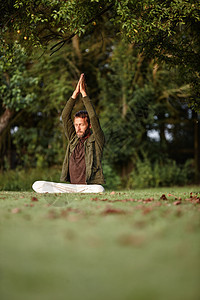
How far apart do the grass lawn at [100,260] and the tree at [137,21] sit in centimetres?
349

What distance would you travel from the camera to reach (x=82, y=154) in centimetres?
636

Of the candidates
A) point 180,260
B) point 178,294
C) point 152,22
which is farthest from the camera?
point 152,22

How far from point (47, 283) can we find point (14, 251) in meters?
0.46

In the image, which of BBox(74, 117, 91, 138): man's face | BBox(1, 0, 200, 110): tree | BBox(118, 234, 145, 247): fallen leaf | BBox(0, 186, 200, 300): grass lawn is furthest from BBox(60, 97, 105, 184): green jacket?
BBox(118, 234, 145, 247): fallen leaf

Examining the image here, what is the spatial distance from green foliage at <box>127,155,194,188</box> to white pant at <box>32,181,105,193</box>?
18.6ft

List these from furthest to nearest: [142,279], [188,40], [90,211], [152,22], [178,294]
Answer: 1. [188,40]
2. [152,22]
3. [90,211]
4. [142,279]
5. [178,294]

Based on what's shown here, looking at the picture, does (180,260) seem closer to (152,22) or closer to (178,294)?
(178,294)

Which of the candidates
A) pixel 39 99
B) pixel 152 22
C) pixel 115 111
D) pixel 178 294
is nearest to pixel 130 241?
pixel 178 294

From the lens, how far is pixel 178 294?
49.1 inches

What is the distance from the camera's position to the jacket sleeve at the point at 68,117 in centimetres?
628

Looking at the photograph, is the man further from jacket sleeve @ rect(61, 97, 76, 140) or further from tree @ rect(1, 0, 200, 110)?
tree @ rect(1, 0, 200, 110)

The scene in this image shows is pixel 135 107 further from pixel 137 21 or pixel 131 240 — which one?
pixel 131 240

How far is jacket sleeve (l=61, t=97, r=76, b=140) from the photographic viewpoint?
6281mm

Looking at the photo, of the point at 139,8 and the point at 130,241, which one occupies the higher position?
A: the point at 139,8
